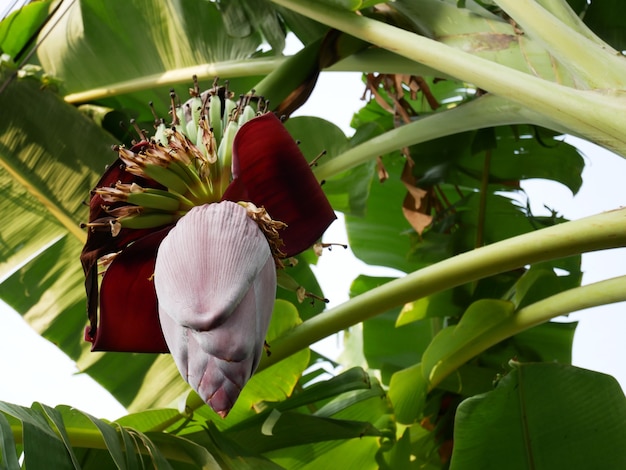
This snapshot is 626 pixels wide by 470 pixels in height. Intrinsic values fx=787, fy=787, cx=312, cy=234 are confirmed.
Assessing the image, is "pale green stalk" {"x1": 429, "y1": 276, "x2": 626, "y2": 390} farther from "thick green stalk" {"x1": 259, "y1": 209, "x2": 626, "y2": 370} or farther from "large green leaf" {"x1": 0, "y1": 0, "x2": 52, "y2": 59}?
"large green leaf" {"x1": 0, "y1": 0, "x2": 52, "y2": 59}

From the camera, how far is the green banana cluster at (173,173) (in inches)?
29.1

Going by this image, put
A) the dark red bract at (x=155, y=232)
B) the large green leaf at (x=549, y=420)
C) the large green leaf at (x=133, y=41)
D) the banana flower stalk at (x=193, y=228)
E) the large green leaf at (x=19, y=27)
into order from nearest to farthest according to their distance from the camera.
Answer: the banana flower stalk at (x=193, y=228)
the dark red bract at (x=155, y=232)
the large green leaf at (x=549, y=420)
the large green leaf at (x=133, y=41)
the large green leaf at (x=19, y=27)

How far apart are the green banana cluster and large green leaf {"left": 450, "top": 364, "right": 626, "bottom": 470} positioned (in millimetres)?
404

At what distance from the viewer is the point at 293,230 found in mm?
770

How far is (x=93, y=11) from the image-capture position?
4.67 ft

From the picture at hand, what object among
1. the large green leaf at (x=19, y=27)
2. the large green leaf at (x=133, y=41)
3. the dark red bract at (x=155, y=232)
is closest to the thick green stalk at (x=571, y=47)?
the dark red bract at (x=155, y=232)

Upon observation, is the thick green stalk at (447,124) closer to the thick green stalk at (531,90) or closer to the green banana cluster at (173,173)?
the thick green stalk at (531,90)

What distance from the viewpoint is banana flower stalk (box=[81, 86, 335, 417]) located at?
62 cm

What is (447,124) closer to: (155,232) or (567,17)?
(567,17)

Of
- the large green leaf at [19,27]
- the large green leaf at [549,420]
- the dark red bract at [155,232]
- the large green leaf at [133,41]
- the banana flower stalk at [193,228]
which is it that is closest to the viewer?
the banana flower stalk at [193,228]

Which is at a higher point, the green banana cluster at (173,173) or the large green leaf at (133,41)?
the large green leaf at (133,41)

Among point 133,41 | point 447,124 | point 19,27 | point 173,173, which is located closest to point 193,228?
point 173,173

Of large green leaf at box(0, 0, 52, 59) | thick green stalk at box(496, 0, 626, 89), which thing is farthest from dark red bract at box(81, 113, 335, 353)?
large green leaf at box(0, 0, 52, 59)

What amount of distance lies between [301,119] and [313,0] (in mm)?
325
